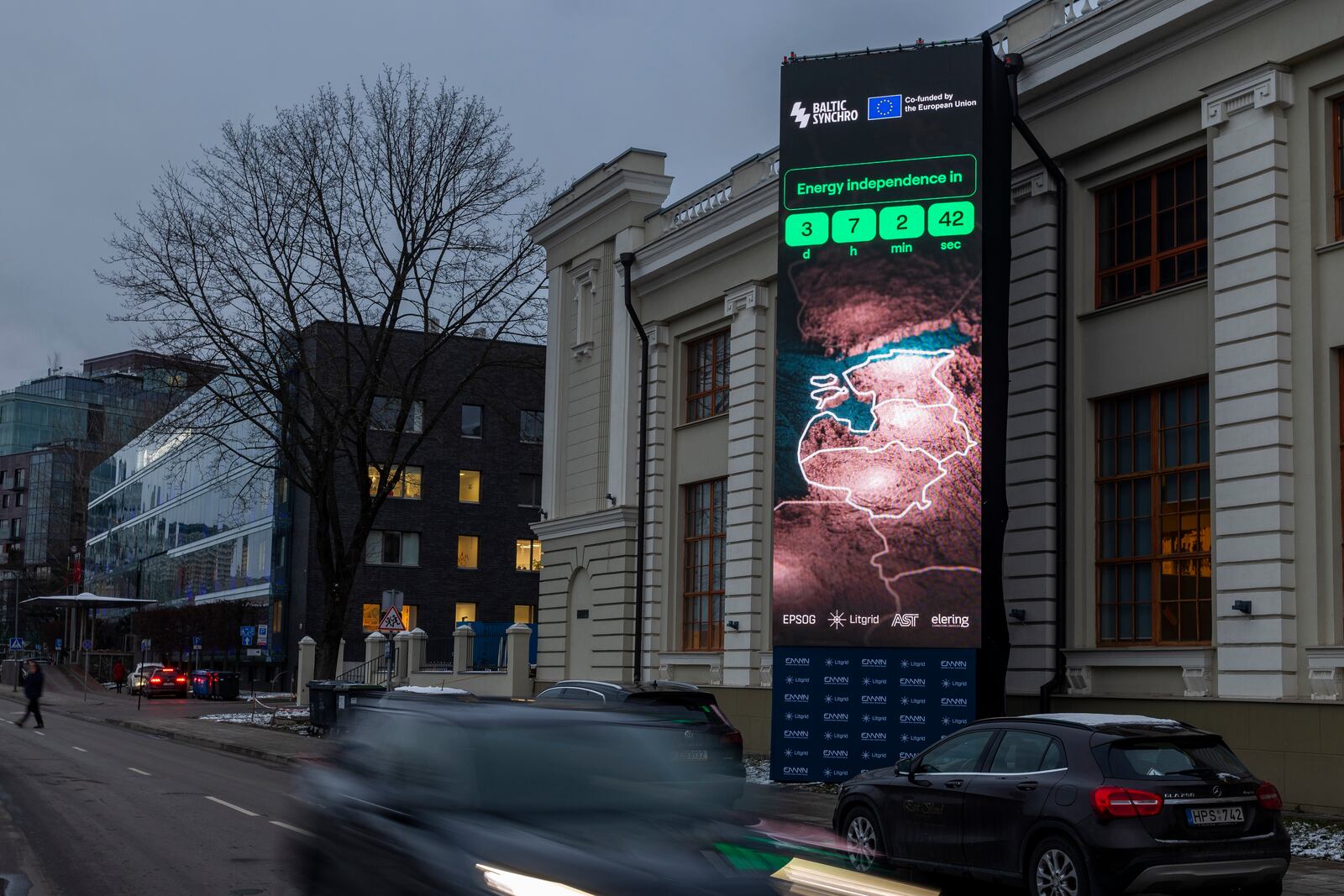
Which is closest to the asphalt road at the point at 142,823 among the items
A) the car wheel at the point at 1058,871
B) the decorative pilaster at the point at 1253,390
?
the car wheel at the point at 1058,871

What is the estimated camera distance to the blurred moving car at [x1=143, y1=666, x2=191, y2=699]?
61.1 meters

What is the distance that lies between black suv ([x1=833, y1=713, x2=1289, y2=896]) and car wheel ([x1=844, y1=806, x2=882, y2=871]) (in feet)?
1.65

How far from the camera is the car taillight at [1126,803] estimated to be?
34.3ft

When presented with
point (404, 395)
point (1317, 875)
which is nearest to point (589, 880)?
point (1317, 875)

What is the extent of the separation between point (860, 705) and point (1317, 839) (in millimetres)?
7480

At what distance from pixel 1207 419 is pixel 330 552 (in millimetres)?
24862

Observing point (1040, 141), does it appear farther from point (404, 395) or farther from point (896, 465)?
point (404, 395)

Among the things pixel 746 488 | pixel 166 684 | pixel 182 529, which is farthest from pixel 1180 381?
pixel 182 529

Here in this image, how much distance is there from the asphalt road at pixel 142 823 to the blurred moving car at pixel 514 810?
1.12 m

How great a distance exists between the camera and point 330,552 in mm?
38000

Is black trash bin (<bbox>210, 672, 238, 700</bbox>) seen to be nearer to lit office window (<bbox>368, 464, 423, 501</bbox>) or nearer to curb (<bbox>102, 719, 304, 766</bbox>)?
lit office window (<bbox>368, 464, 423, 501</bbox>)

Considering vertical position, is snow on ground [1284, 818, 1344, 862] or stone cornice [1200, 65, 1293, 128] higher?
stone cornice [1200, 65, 1293, 128]

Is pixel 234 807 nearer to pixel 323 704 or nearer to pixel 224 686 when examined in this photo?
pixel 323 704

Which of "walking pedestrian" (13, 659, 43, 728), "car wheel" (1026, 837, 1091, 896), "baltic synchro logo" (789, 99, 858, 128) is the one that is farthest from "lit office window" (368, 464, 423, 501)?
"car wheel" (1026, 837, 1091, 896)
